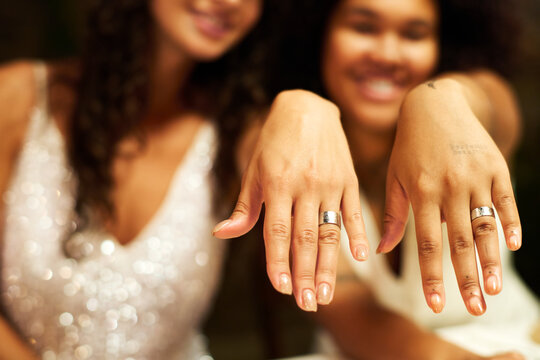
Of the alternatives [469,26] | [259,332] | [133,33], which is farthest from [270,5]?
[259,332]

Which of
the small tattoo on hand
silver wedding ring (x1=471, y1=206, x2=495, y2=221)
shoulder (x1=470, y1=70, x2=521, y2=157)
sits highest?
the small tattoo on hand

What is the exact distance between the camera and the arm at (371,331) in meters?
0.62

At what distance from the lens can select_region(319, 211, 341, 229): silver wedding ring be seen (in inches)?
16.6

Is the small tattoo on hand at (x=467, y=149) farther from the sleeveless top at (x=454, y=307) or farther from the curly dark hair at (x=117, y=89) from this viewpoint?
the curly dark hair at (x=117, y=89)

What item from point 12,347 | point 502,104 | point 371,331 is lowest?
point 371,331

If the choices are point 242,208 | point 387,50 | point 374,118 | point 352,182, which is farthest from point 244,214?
point 387,50

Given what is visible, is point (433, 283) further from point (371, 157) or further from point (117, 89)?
point (117, 89)

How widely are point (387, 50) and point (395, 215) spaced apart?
0.42m

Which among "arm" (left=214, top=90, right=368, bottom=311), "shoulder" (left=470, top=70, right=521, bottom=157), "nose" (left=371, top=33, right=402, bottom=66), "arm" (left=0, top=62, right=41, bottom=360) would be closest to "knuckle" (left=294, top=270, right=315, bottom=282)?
"arm" (left=214, top=90, right=368, bottom=311)

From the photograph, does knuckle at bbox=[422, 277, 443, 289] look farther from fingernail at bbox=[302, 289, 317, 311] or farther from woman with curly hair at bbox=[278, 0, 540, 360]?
fingernail at bbox=[302, 289, 317, 311]

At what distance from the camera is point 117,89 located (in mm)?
944

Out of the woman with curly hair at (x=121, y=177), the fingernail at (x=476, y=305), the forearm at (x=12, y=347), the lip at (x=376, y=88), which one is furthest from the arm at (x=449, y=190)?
the forearm at (x=12, y=347)

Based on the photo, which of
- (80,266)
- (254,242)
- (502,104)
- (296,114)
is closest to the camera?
(296,114)

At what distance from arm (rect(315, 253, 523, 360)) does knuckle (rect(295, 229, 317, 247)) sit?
182 millimetres
